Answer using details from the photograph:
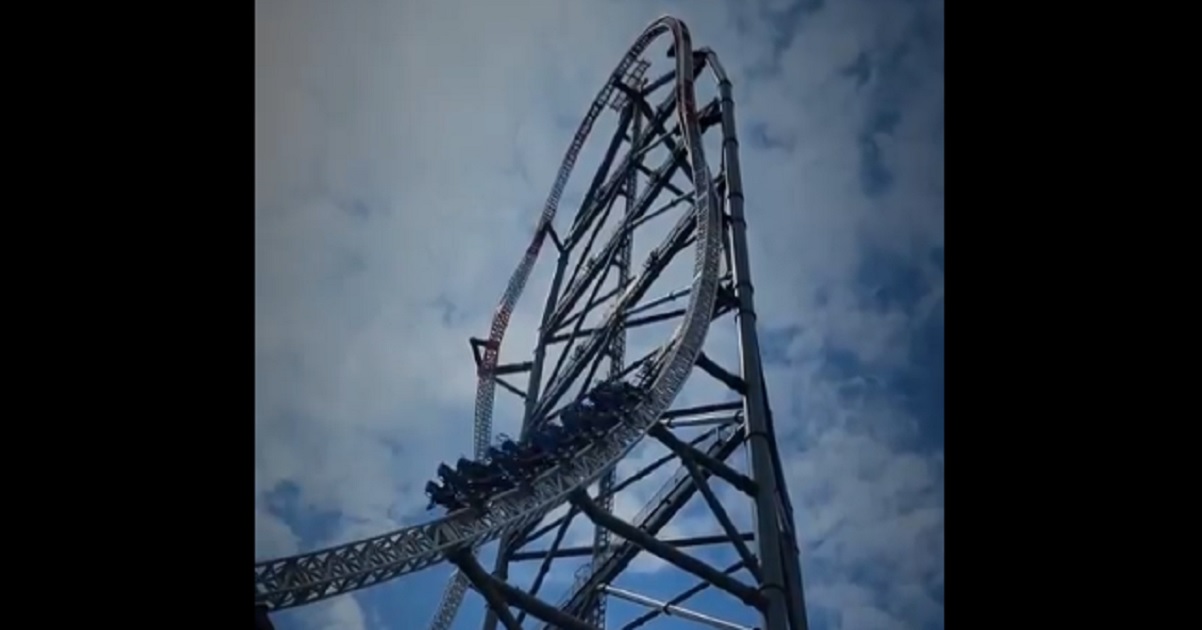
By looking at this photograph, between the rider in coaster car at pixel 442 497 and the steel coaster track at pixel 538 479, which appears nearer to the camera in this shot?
the steel coaster track at pixel 538 479

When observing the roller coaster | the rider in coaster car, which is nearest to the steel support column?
the roller coaster

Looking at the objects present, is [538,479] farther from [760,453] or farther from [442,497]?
[760,453]

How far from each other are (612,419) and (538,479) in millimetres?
819

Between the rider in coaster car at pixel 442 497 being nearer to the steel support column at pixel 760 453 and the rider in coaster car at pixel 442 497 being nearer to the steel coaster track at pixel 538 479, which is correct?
the steel coaster track at pixel 538 479

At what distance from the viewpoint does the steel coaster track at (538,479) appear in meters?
6.83

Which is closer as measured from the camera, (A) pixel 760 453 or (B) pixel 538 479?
(B) pixel 538 479

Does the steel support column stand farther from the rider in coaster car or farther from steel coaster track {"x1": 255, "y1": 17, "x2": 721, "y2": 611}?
the rider in coaster car

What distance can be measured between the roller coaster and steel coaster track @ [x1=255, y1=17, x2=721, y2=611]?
11mm

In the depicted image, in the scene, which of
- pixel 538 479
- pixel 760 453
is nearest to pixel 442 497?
pixel 538 479

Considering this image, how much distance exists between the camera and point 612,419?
878 centimetres

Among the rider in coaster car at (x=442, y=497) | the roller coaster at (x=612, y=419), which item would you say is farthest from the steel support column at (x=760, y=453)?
the rider in coaster car at (x=442, y=497)

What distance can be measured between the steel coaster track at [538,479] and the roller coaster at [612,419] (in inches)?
0.4

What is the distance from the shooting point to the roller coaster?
744 centimetres
